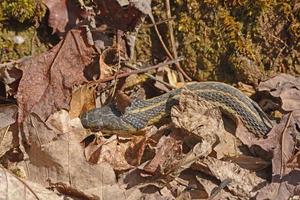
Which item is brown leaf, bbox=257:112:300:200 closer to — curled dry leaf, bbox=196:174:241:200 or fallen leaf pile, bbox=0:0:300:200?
fallen leaf pile, bbox=0:0:300:200

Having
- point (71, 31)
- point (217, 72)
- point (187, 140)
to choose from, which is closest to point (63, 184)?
point (187, 140)

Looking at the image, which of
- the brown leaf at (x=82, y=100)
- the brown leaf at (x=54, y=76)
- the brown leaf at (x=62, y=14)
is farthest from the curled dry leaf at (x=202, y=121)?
the brown leaf at (x=62, y=14)

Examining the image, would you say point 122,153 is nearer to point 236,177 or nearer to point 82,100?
point 82,100

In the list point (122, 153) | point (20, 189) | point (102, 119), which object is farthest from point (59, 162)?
point (102, 119)

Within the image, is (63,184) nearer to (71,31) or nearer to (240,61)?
(71,31)

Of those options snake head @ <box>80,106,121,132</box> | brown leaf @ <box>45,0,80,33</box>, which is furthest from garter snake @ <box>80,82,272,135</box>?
brown leaf @ <box>45,0,80,33</box>

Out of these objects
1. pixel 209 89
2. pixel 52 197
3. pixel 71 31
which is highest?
pixel 71 31

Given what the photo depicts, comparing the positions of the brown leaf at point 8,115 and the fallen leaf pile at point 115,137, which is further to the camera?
the brown leaf at point 8,115

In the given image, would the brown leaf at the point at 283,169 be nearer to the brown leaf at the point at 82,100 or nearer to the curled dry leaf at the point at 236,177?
the curled dry leaf at the point at 236,177
